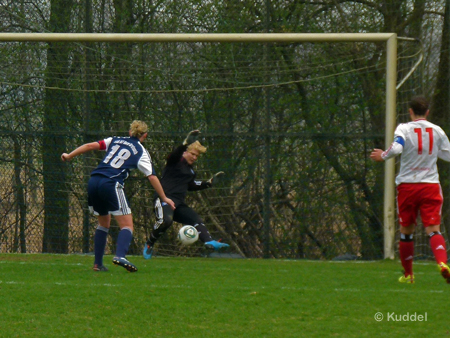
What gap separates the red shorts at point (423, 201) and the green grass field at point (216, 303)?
0.64 m

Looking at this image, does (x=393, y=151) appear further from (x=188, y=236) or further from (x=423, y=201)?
(x=188, y=236)

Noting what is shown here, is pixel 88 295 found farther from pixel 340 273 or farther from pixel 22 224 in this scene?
pixel 22 224

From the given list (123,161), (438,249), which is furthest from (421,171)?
(123,161)

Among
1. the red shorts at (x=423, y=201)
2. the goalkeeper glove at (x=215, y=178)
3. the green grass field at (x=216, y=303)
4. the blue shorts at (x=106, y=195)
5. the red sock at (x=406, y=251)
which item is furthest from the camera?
the goalkeeper glove at (x=215, y=178)

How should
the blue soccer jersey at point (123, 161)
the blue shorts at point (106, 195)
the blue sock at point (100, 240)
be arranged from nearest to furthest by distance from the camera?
the blue shorts at point (106, 195)
the blue soccer jersey at point (123, 161)
the blue sock at point (100, 240)

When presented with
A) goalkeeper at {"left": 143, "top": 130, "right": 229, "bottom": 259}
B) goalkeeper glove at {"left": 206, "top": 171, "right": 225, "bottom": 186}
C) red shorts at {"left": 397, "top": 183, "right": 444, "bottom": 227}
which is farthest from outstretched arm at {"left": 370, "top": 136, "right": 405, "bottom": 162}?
goalkeeper glove at {"left": 206, "top": 171, "right": 225, "bottom": 186}

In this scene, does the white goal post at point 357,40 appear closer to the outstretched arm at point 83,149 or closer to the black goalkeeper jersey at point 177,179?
the black goalkeeper jersey at point 177,179

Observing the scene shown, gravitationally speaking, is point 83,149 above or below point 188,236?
above

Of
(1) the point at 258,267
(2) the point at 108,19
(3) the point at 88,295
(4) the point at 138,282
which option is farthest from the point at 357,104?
A: (3) the point at 88,295

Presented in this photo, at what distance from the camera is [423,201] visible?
240 inches

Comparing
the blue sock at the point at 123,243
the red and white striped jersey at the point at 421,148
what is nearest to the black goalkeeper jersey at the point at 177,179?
the blue sock at the point at 123,243

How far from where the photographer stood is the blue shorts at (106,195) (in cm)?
687

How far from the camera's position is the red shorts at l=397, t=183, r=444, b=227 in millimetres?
6051

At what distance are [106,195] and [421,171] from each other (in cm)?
311
